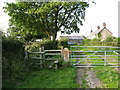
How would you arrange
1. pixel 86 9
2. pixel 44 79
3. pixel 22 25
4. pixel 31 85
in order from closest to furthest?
pixel 31 85, pixel 44 79, pixel 22 25, pixel 86 9

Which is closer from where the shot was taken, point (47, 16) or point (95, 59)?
Answer: point (95, 59)

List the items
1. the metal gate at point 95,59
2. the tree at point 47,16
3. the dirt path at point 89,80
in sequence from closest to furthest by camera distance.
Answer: the dirt path at point 89,80 < the metal gate at point 95,59 < the tree at point 47,16

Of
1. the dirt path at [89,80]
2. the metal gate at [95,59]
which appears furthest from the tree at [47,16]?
the dirt path at [89,80]

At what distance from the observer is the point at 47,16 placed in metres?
18.5

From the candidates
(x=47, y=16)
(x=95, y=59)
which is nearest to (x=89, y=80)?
(x=95, y=59)

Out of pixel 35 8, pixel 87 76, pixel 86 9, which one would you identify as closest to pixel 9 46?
pixel 87 76

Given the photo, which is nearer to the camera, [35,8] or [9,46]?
[9,46]

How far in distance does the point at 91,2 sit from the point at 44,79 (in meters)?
16.2

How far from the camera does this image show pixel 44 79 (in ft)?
19.2

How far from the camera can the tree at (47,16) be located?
16.4 metres

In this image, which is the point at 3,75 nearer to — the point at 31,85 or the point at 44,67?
the point at 31,85

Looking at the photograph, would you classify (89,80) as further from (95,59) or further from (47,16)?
(47,16)

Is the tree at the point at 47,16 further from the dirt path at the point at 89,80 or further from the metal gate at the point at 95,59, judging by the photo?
the dirt path at the point at 89,80

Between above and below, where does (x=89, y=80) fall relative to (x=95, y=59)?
below
